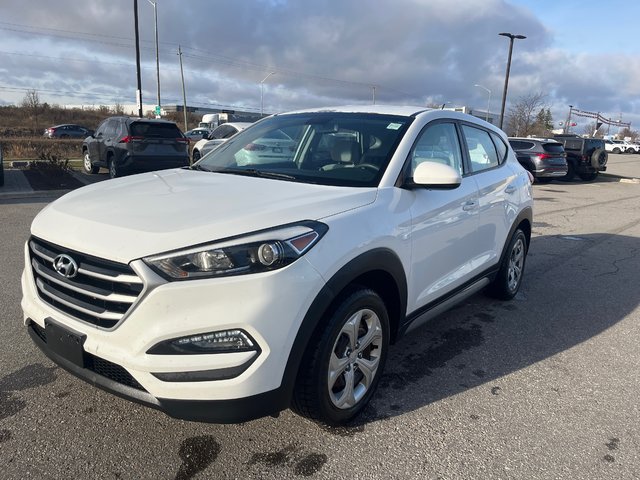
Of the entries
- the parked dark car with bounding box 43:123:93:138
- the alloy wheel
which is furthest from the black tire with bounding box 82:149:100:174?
the parked dark car with bounding box 43:123:93:138

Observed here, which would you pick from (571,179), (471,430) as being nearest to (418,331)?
(471,430)

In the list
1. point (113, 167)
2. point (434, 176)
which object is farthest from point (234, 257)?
point (113, 167)

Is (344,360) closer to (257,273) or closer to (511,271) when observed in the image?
(257,273)

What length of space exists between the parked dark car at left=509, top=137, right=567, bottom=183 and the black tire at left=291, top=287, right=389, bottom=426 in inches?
674

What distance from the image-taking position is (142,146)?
1280 centimetres

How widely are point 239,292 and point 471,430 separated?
159 centimetres

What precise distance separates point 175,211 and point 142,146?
1118 cm

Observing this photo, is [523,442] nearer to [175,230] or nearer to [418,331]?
[418,331]

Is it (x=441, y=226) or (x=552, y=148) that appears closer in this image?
(x=441, y=226)

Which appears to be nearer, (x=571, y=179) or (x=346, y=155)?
(x=346, y=155)

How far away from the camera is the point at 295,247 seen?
2318 millimetres

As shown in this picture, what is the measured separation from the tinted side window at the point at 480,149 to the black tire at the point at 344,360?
5.97 ft

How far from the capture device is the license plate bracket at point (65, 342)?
2.37m

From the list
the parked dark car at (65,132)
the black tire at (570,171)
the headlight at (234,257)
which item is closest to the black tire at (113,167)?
the headlight at (234,257)
